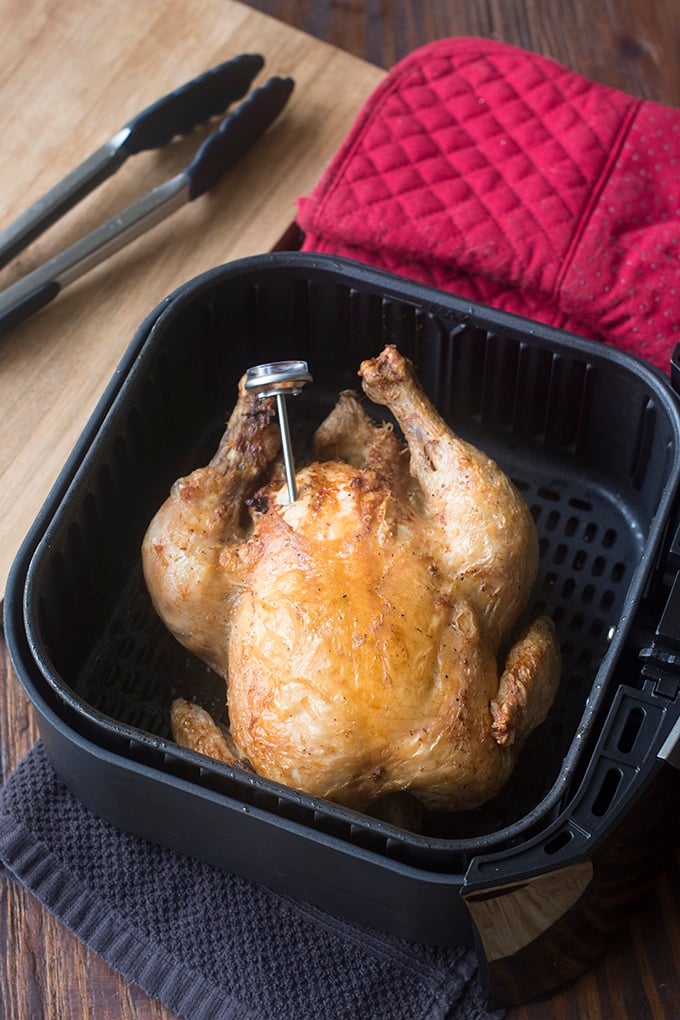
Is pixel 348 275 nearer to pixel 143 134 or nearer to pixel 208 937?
pixel 143 134

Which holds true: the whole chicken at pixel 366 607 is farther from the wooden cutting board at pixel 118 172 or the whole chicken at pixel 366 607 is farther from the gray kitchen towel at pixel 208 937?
the wooden cutting board at pixel 118 172

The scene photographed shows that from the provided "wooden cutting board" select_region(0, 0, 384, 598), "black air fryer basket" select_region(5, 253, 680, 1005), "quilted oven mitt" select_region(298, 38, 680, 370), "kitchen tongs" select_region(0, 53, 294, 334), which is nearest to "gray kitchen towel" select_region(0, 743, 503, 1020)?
"black air fryer basket" select_region(5, 253, 680, 1005)

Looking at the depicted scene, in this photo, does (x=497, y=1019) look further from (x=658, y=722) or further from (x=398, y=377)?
(x=398, y=377)

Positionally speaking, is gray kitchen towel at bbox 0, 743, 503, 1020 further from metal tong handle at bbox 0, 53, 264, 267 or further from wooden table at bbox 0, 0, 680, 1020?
metal tong handle at bbox 0, 53, 264, 267

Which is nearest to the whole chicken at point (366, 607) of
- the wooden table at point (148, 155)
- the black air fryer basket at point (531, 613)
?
the black air fryer basket at point (531, 613)

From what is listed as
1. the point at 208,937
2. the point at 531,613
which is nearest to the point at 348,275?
the point at 531,613
